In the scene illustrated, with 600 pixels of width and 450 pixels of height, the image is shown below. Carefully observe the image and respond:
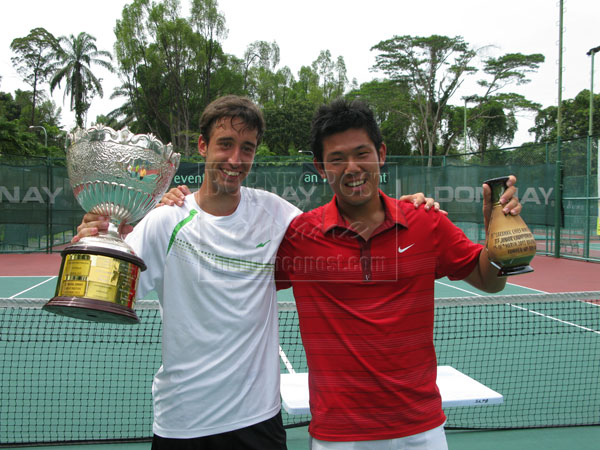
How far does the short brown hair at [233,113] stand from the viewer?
1.79 meters

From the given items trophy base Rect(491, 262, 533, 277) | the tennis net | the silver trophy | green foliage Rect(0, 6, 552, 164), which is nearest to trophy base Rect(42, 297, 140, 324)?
the silver trophy

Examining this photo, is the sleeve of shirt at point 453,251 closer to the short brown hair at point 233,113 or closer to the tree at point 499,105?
the short brown hair at point 233,113

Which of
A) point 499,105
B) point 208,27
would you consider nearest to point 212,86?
point 208,27

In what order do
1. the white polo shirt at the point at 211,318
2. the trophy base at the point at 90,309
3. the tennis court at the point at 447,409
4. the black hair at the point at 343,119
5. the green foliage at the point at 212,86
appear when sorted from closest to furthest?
the trophy base at the point at 90,309 → the white polo shirt at the point at 211,318 → the black hair at the point at 343,119 → the tennis court at the point at 447,409 → the green foliage at the point at 212,86

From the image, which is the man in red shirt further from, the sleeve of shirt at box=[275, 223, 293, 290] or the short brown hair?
the short brown hair

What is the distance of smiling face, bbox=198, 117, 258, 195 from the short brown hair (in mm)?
15

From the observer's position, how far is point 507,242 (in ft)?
5.06

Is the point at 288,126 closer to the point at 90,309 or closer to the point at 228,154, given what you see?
the point at 228,154

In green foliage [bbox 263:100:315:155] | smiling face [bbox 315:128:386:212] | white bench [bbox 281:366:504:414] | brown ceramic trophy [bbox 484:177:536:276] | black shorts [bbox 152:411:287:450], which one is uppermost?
green foliage [bbox 263:100:315:155]

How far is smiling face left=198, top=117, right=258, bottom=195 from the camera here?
1.76 m

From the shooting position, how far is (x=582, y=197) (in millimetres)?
11180

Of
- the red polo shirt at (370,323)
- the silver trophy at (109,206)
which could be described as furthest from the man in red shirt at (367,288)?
the silver trophy at (109,206)

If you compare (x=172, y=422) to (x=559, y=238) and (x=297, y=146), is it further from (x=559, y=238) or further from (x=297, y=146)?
(x=297, y=146)

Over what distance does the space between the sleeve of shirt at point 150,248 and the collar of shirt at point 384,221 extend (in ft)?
1.91
